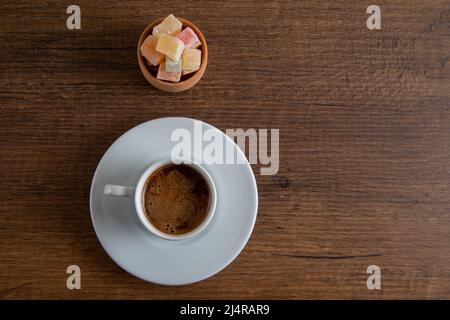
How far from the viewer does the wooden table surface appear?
3.69ft

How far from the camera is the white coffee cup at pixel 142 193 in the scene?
1.00 m

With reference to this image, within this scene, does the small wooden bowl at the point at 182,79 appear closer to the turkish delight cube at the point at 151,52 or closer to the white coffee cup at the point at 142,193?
the turkish delight cube at the point at 151,52

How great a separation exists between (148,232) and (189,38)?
380 mm

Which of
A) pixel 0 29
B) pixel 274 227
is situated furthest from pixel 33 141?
pixel 274 227

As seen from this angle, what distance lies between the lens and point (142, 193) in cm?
104

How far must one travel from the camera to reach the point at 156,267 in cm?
106

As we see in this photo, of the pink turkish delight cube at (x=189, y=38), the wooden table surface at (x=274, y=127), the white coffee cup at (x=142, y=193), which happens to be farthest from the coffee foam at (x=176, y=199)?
the pink turkish delight cube at (x=189, y=38)

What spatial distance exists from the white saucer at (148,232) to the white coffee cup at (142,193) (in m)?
0.04

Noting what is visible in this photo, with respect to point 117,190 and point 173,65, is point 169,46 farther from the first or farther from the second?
point 117,190

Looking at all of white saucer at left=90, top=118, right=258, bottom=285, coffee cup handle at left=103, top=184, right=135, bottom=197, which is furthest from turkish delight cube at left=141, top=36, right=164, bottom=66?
coffee cup handle at left=103, top=184, right=135, bottom=197

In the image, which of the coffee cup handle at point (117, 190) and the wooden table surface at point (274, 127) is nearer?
the coffee cup handle at point (117, 190)

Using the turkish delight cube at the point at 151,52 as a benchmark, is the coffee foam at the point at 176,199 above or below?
below

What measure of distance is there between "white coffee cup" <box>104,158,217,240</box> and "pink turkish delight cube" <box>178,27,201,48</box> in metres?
0.23

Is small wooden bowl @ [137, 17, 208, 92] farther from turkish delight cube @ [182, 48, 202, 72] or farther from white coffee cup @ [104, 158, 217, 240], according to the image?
white coffee cup @ [104, 158, 217, 240]
